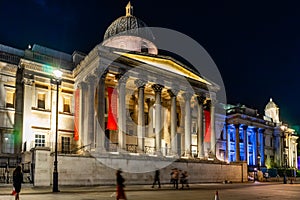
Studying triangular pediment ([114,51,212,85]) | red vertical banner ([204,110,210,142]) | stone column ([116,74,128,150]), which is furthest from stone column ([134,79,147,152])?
red vertical banner ([204,110,210,142])

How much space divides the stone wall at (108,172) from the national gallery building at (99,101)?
67 centimetres

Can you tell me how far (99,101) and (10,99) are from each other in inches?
384

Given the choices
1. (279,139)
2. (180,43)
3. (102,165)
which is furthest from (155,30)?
(279,139)

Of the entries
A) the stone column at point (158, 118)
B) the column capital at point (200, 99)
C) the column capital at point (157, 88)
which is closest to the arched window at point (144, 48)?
the column capital at point (200, 99)

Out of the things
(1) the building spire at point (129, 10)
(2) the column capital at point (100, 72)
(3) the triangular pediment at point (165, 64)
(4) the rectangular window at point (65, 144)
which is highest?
(1) the building spire at point (129, 10)

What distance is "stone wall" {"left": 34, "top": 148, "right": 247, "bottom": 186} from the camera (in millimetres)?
27844

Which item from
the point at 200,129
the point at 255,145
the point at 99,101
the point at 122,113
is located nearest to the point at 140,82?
the point at 122,113

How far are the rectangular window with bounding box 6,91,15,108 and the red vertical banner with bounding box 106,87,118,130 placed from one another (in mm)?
9694

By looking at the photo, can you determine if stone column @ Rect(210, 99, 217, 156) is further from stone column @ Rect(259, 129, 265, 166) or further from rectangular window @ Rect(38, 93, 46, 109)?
stone column @ Rect(259, 129, 265, 166)

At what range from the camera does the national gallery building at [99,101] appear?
108 feet

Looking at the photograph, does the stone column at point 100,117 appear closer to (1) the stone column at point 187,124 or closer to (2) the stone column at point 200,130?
(1) the stone column at point 187,124

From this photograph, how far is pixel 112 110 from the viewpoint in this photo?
109 feet

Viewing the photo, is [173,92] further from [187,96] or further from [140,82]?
[140,82]

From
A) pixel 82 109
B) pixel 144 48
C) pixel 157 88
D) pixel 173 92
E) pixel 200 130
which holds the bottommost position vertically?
pixel 200 130
